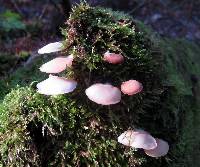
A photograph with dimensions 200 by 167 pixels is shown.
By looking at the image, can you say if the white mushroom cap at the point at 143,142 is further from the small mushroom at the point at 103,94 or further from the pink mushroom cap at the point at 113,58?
the pink mushroom cap at the point at 113,58

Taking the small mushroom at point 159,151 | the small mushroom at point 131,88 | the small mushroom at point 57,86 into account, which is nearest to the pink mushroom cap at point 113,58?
the small mushroom at point 131,88

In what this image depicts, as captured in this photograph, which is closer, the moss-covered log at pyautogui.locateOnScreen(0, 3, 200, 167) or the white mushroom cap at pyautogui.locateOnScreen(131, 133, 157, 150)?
the white mushroom cap at pyautogui.locateOnScreen(131, 133, 157, 150)

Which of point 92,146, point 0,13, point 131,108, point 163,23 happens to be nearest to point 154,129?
point 131,108

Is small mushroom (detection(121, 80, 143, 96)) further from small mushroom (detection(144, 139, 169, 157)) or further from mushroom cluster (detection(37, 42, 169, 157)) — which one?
small mushroom (detection(144, 139, 169, 157))

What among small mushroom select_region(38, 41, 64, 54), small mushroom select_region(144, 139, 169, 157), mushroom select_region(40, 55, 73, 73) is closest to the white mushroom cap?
small mushroom select_region(144, 139, 169, 157)

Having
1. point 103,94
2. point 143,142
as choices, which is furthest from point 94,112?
point 143,142

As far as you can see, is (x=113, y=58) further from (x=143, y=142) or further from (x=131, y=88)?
(x=143, y=142)

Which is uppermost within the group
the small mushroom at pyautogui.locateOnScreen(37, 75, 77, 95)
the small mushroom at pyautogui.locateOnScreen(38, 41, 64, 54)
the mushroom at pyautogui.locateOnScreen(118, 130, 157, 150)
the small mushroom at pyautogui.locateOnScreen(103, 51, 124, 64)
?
the small mushroom at pyautogui.locateOnScreen(38, 41, 64, 54)
